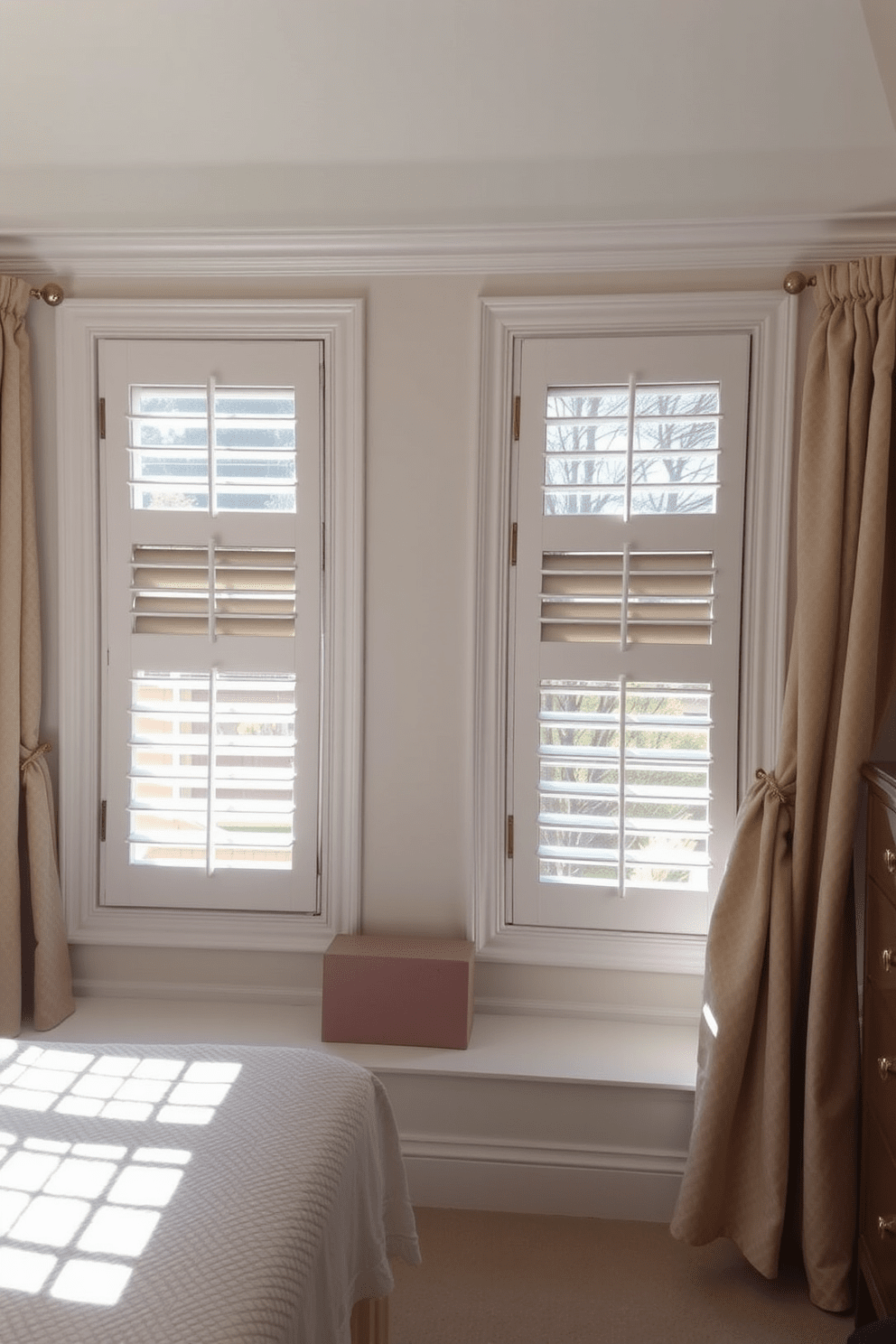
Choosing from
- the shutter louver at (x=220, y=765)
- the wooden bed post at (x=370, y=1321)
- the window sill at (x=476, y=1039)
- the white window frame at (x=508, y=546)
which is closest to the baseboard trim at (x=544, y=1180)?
the window sill at (x=476, y=1039)

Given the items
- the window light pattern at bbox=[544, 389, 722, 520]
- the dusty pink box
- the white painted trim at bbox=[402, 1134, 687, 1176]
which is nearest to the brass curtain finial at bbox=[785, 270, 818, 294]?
the window light pattern at bbox=[544, 389, 722, 520]

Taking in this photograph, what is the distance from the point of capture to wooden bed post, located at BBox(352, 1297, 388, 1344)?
71.4 inches

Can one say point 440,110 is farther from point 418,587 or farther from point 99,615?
point 99,615

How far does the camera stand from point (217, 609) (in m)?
2.91

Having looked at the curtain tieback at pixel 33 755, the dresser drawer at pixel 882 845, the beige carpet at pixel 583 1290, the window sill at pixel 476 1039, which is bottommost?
the beige carpet at pixel 583 1290

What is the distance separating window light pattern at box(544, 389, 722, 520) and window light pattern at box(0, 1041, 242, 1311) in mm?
1633

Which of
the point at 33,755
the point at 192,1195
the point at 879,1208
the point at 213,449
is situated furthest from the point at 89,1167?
the point at 213,449

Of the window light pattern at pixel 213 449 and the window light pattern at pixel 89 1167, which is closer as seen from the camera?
the window light pattern at pixel 89 1167

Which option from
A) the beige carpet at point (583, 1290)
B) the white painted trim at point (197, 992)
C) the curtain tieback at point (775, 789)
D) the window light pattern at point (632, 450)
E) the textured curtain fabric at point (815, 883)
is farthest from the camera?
the white painted trim at point (197, 992)

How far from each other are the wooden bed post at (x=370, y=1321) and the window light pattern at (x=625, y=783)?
1.18 meters

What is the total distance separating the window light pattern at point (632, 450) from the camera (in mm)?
2736

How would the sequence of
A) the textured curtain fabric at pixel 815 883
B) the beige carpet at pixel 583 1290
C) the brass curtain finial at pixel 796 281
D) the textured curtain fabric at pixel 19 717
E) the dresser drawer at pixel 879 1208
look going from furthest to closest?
the textured curtain fabric at pixel 19 717, the brass curtain finial at pixel 796 281, the textured curtain fabric at pixel 815 883, the beige carpet at pixel 583 1290, the dresser drawer at pixel 879 1208

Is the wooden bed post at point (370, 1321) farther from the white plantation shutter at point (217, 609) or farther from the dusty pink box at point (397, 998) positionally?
the white plantation shutter at point (217, 609)

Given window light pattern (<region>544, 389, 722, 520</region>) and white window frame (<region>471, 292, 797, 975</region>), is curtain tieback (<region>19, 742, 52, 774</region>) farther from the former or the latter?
window light pattern (<region>544, 389, 722, 520</region>)
